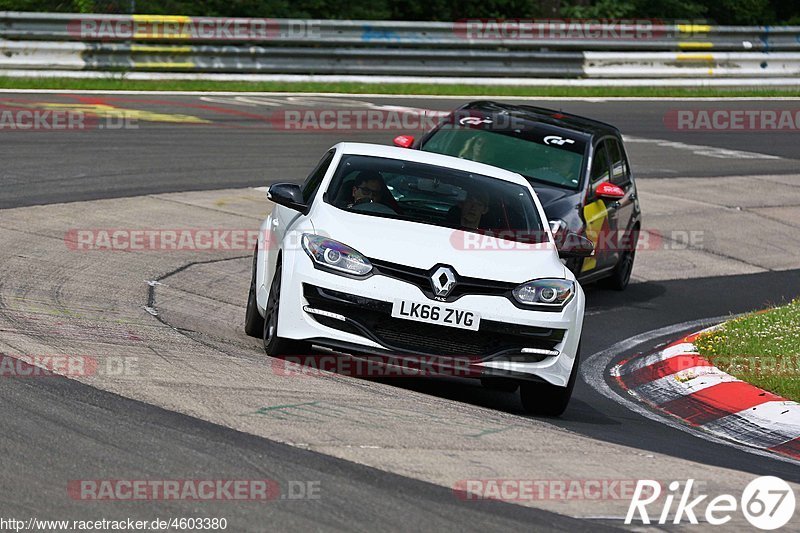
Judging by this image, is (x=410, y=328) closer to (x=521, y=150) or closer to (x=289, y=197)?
(x=289, y=197)

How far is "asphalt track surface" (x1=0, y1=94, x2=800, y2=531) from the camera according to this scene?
5.40 meters

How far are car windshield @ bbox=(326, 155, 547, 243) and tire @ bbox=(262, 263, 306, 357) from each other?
2.43ft

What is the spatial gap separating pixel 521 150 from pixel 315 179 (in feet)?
13.4

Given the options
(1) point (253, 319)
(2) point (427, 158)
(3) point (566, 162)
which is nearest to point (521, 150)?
(3) point (566, 162)

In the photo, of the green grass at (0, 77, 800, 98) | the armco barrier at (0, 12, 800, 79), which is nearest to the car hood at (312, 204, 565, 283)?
the green grass at (0, 77, 800, 98)

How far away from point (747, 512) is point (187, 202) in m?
10.0

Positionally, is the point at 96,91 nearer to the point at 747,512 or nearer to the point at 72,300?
the point at 72,300

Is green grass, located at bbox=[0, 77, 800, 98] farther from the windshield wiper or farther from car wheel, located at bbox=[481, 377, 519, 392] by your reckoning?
car wheel, located at bbox=[481, 377, 519, 392]

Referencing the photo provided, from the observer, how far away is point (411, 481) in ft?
19.2

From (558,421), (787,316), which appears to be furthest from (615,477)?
(787,316)

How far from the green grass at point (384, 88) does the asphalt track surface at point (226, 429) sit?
161 inches

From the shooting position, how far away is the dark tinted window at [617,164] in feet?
45.8

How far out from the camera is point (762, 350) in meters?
10.2

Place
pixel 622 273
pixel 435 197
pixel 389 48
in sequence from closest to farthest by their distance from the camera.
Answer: pixel 435 197, pixel 622 273, pixel 389 48
